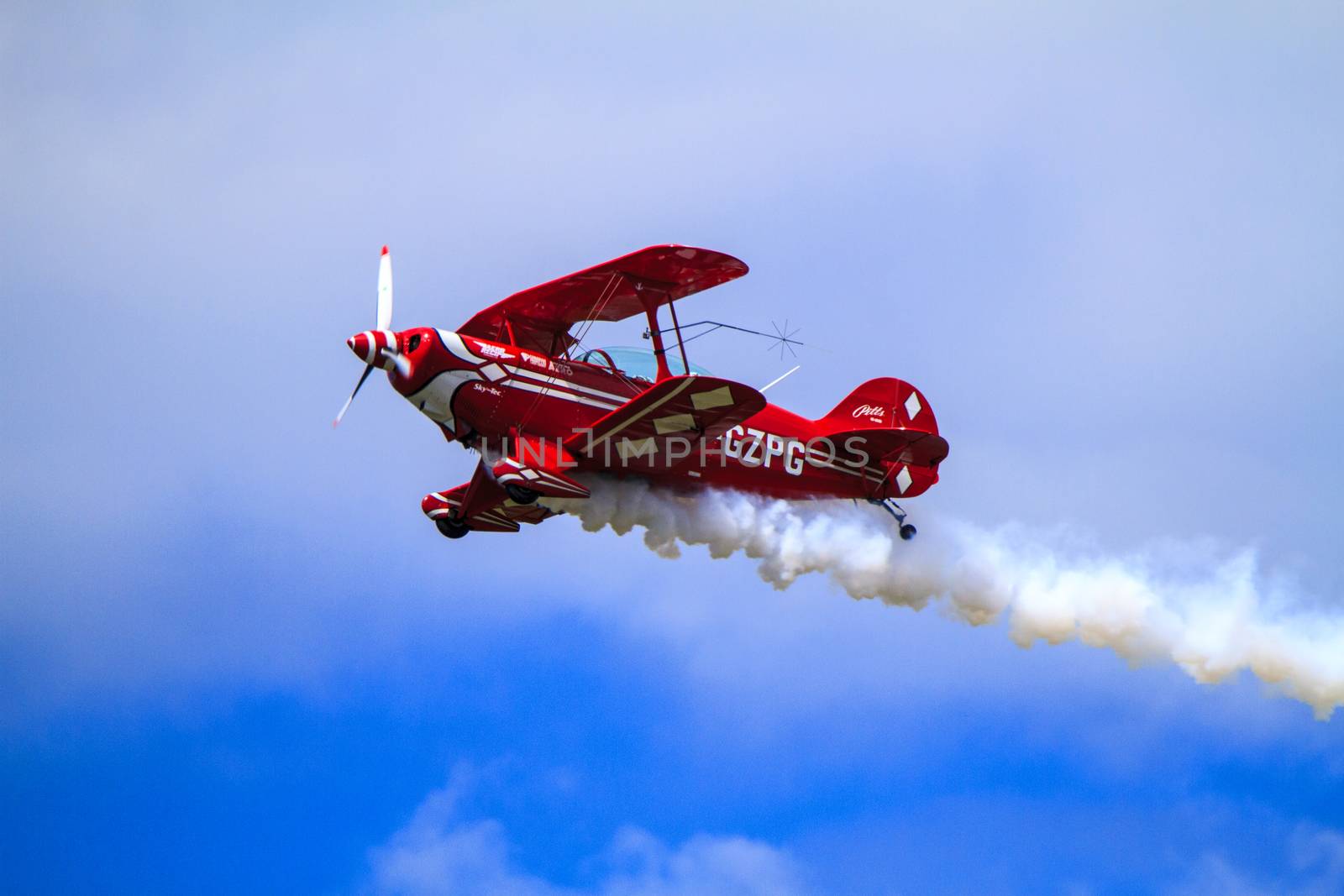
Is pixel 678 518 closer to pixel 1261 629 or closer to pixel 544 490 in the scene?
pixel 544 490

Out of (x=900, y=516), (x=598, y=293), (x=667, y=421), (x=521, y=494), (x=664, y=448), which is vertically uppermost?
(x=598, y=293)

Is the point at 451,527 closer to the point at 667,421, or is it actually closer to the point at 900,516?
the point at 667,421

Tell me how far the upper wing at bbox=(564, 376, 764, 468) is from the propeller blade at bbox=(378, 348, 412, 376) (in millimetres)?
2160

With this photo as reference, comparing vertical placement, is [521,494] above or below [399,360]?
below

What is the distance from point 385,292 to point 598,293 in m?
2.82

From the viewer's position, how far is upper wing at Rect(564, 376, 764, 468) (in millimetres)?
23906

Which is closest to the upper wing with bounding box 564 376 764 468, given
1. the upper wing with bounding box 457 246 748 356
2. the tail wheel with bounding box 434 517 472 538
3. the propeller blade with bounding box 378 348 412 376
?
the upper wing with bounding box 457 246 748 356

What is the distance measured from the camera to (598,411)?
2556cm

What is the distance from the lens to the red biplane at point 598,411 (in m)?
24.7

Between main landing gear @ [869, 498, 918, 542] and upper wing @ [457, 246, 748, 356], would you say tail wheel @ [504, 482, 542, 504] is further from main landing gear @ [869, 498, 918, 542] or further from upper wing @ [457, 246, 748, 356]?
main landing gear @ [869, 498, 918, 542]

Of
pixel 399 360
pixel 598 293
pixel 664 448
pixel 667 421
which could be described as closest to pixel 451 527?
pixel 399 360

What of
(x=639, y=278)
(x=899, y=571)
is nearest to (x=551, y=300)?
(x=639, y=278)

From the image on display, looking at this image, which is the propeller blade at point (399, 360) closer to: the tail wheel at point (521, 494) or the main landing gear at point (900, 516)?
the tail wheel at point (521, 494)

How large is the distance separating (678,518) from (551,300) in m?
3.29
